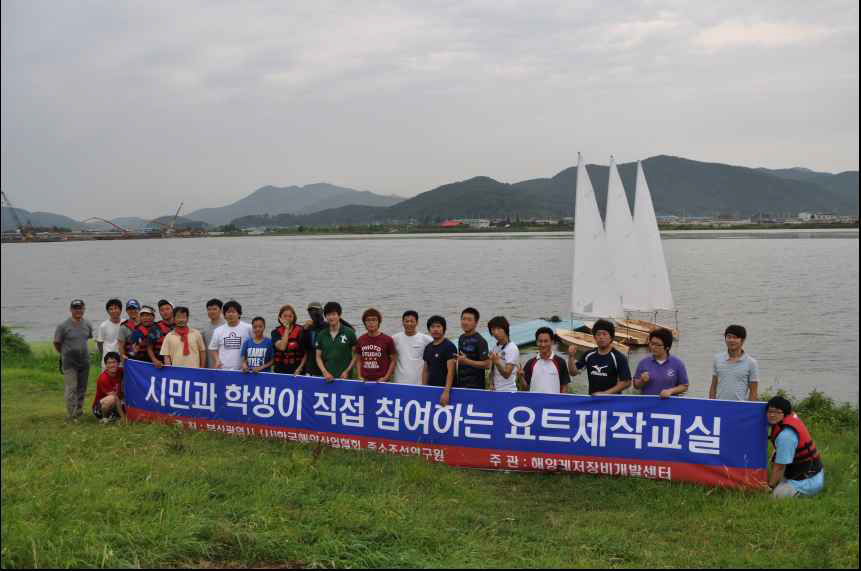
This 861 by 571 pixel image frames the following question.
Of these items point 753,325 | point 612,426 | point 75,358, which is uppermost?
point 75,358

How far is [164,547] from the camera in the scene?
502 centimetres

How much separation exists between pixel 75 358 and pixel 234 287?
50781mm

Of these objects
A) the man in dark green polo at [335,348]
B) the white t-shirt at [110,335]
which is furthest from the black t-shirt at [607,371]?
the white t-shirt at [110,335]

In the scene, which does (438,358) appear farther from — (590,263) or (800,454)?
(590,263)

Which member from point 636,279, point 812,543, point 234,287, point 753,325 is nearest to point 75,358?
point 812,543

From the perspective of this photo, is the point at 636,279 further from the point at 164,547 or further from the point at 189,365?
the point at 164,547

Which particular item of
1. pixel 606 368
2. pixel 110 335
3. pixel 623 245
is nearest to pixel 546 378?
pixel 606 368

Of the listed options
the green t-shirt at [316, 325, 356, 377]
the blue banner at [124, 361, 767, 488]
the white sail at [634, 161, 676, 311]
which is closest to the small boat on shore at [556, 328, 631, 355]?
the white sail at [634, 161, 676, 311]

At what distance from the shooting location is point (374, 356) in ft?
28.3

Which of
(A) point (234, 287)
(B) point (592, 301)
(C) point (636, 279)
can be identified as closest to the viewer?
(B) point (592, 301)

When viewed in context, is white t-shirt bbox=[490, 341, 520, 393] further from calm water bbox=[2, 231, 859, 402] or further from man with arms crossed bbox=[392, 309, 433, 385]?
calm water bbox=[2, 231, 859, 402]

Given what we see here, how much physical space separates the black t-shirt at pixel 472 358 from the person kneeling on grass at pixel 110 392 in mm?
5041

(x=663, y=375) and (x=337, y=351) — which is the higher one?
(x=337, y=351)

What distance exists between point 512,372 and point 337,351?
2374mm
